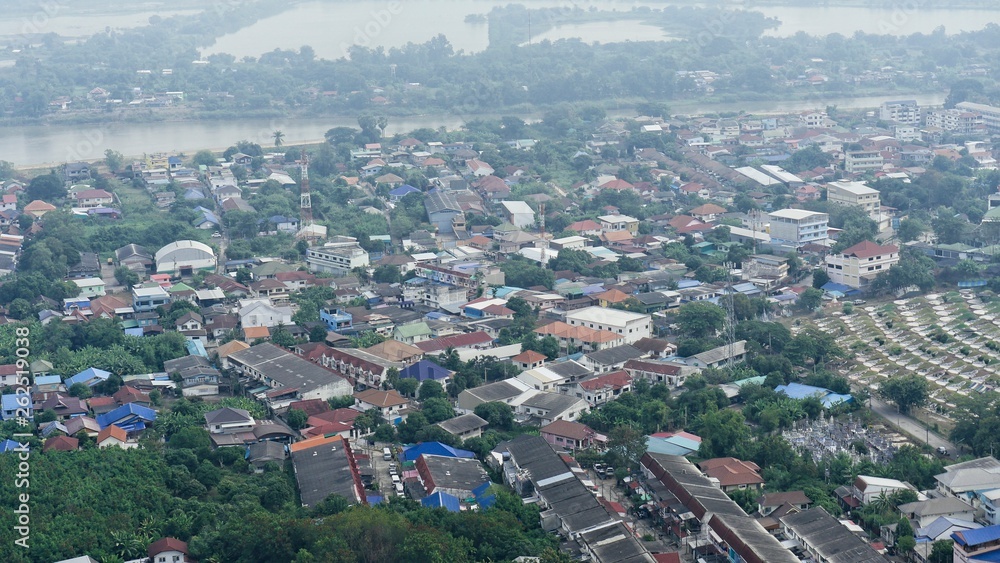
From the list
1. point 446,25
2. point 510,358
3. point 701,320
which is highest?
point 446,25

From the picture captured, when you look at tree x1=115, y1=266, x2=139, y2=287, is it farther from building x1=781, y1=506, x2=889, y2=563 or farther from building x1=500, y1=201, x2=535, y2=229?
building x1=781, y1=506, x2=889, y2=563

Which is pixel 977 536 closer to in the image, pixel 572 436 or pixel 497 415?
pixel 572 436

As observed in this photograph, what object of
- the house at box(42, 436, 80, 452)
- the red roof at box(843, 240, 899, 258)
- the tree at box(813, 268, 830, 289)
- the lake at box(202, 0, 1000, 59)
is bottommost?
the tree at box(813, 268, 830, 289)

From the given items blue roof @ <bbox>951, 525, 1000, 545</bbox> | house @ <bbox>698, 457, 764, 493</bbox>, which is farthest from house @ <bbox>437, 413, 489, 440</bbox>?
blue roof @ <bbox>951, 525, 1000, 545</bbox>

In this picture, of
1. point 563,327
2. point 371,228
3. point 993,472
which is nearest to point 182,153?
point 371,228

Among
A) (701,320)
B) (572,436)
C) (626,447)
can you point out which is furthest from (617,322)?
(626,447)

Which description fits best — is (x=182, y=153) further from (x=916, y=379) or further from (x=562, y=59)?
(x=916, y=379)

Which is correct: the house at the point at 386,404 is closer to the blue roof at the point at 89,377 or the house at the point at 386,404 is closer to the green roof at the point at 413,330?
the green roof at the point at 413,330
